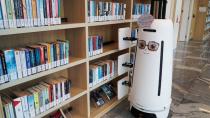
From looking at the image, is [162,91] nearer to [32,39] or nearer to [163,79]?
[163,79]

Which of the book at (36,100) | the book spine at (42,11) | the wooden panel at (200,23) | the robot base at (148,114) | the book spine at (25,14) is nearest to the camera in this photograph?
the book spine at (25,14)

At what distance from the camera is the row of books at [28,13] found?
3.73 ft

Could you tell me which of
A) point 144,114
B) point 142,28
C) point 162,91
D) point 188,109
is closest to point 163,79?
point 162,91

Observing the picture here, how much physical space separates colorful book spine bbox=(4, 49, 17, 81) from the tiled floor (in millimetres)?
1298

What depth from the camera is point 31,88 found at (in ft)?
5.07

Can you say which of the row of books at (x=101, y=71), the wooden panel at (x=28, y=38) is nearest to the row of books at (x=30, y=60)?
the wooden panel at (x=28, y=38)

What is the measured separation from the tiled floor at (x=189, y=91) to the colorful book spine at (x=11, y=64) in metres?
1.30

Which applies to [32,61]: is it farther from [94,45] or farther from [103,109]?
[103,109]

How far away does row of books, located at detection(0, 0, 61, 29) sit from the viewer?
1137 mm

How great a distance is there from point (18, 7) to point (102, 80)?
1254 millimetres

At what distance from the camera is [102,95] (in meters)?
2.46

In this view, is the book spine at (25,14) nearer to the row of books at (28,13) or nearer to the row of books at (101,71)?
the row of books at (28,13)

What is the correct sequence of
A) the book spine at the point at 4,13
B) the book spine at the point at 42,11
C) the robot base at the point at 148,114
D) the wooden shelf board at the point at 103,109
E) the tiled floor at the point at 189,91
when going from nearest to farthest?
the book spine at the point at 4,13, the book spine at the point at 42,11, the robot base at the point at 148,114, the wooden shelf board at the point at 103,109, the tiled floor at the point at 189,91

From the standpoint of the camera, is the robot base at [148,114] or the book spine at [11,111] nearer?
the book spine at [11,111]
